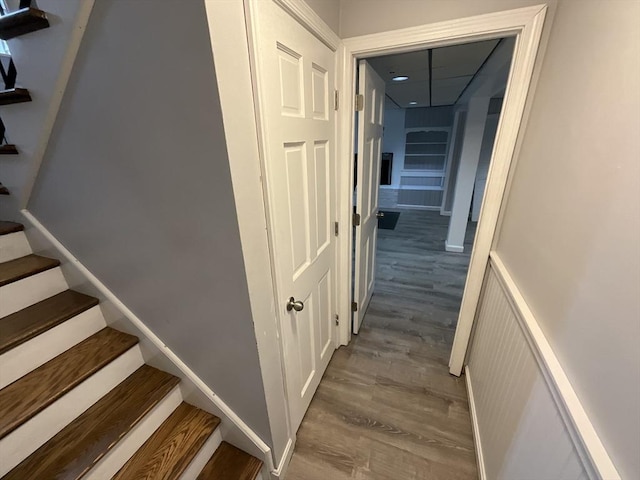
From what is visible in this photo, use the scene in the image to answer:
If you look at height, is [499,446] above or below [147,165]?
below

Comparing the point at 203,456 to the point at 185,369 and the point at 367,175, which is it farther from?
the point at 367,175

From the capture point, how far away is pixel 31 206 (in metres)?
1.22

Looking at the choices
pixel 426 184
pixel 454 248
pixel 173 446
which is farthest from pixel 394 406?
pixel 426 184

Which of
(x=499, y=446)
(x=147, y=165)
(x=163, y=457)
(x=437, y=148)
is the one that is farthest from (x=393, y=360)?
(x=437, y=148)

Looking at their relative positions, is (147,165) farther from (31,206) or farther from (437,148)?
(437,148)

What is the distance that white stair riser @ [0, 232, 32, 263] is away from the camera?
1241 millimetres

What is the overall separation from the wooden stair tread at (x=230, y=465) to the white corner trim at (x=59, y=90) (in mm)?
1475

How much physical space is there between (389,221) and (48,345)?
5078mm

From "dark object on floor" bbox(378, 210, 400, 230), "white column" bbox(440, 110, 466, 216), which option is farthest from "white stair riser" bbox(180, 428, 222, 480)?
"white column" bbox(440, 110, 466, 216)

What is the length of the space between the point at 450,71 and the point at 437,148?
4.05 metres

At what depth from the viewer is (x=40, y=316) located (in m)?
1.09

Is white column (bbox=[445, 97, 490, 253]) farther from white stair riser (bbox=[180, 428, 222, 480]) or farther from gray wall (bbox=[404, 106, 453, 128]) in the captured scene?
white stair riser (bbox=[180, 428, 222, 480])

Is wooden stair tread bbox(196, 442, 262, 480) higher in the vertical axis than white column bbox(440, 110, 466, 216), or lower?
lower

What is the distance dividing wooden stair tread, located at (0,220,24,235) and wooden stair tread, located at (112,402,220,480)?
118cm
